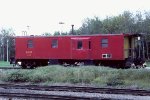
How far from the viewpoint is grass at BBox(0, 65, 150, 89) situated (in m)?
20.3

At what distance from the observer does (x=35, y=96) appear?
14180 millimetres

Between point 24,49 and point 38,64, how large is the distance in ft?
6.18

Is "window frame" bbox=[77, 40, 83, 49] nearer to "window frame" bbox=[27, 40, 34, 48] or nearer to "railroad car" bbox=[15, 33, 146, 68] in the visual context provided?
"railroad car" bbox=[15, 33, 146, 68]

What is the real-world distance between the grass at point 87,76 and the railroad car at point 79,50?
6.24 metres

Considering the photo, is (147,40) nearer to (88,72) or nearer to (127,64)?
(127,64)

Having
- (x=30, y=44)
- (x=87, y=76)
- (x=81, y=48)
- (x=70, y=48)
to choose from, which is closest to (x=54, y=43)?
(x=70, y=48)

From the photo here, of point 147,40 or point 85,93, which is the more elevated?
point 147,40

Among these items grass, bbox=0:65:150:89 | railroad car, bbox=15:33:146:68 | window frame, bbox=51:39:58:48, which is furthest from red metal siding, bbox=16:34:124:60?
grass, bbox=0:65:150:89

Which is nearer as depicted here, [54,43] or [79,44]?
[79,44]

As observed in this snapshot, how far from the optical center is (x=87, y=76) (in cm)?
2200

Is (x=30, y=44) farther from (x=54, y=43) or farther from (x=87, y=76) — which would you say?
(x=87, y=76)

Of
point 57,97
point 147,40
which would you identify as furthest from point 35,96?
point 147,40

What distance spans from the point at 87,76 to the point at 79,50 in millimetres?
8248

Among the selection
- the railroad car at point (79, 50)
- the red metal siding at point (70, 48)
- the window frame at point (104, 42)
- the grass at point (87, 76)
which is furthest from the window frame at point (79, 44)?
the grass at point (87, 76)
